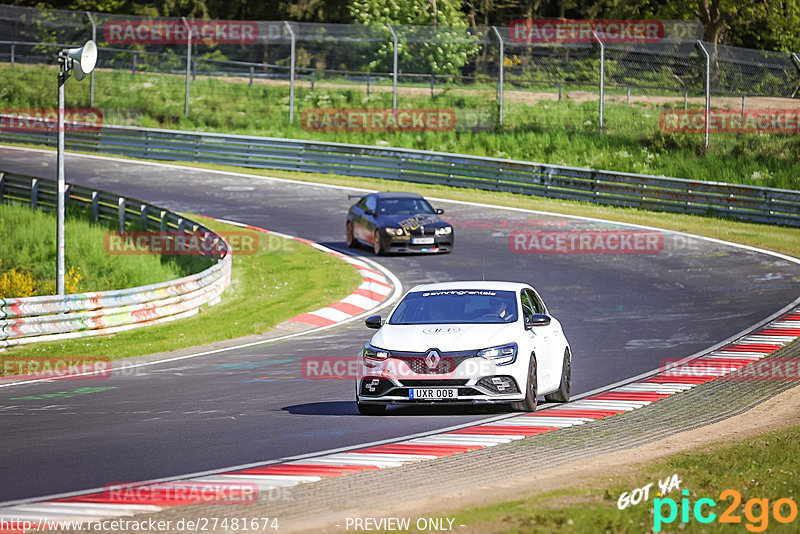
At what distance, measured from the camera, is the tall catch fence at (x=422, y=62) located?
35906 millimetres

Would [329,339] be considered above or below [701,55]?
below

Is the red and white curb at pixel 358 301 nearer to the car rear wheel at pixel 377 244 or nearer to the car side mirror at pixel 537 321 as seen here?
the car rear wheel at pixel 377 244

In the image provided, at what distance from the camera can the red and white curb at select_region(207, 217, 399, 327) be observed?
829 inches

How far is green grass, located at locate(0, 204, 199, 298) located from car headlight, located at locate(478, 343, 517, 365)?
15.0 meters

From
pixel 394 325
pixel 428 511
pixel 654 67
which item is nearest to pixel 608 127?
pixel 654 67

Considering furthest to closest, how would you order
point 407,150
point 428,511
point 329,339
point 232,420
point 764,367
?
point 407,150 → point 329,339 → point 764,367 → point 232,420 → point 428,511

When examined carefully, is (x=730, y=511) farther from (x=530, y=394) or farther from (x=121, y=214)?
(x=121, y=214)

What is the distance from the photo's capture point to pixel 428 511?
7.67 m

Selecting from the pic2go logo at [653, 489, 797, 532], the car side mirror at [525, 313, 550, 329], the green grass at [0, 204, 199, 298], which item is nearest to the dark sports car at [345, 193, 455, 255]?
the green grass at [0, 204, 199, 298]

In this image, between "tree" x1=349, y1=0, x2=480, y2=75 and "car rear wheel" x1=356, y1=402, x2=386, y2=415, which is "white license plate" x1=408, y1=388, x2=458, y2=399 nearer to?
"car rear wheel" x1=356, y1=402, x2=386, y2=415

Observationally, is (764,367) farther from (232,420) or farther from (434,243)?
(434,243)

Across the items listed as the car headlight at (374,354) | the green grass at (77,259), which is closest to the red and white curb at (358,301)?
the green grass at (77,259)

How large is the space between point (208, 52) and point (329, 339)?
31785mm

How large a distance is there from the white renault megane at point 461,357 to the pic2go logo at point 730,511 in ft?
12.5
